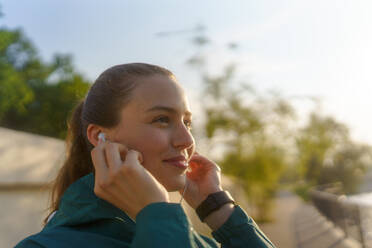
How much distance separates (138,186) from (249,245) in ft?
2.67

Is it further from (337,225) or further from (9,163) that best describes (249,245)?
(337,225)

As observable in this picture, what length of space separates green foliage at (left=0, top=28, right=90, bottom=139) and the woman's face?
23199 mm

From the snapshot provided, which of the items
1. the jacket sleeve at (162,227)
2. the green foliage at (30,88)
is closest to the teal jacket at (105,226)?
the jacket sleeve at (162,227)

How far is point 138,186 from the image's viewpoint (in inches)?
52.4

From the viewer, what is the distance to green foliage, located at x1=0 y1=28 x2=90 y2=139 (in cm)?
2370

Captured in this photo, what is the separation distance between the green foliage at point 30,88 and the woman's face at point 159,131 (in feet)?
76.1

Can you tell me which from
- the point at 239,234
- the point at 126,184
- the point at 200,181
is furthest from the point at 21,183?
the point at 126,184

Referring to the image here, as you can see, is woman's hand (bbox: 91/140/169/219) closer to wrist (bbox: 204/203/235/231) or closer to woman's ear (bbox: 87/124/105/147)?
woman's ear (bbox: 87/124/105/147)

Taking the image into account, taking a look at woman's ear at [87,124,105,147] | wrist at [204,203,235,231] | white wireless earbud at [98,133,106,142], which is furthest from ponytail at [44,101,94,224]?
wrist at [204,203,235,231]

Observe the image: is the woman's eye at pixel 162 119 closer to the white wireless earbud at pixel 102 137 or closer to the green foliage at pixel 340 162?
the white wireless earbud at pixel 102 137

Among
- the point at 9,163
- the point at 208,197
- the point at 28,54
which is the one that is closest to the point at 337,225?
the point at 9,163

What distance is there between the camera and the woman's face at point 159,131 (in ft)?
5.57

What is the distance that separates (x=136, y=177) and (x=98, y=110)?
26.9 inches

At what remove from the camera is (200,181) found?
2.28 metres
